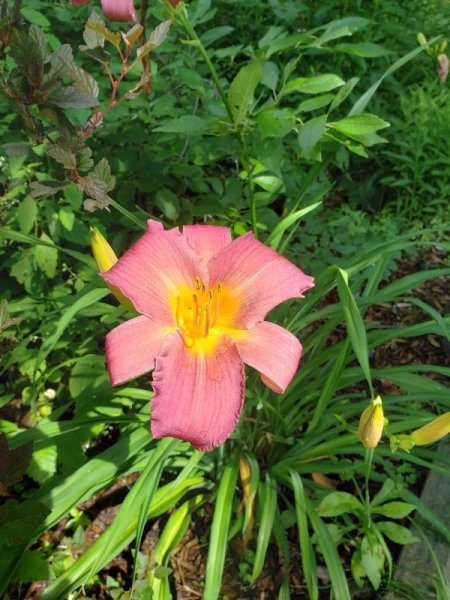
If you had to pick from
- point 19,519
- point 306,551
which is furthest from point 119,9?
point 306,551

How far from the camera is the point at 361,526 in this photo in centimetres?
172

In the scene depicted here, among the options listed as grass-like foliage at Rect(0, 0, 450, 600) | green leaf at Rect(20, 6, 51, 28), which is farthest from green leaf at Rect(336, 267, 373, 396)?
green leaf at Rect(20, 6, 51, 28)

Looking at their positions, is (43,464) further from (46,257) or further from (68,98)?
(68,98)

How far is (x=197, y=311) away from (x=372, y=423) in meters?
0.42

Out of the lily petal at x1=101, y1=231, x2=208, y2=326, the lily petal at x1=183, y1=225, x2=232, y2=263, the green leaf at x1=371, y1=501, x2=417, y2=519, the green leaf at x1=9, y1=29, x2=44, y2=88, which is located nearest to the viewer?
the green leaf at x1=9, y1=29, x2=44, y2=88

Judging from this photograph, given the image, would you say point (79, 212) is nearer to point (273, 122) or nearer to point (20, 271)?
point (20, 271)

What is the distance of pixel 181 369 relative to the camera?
105cm

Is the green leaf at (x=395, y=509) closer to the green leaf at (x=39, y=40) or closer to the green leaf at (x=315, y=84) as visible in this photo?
the green leaf at (x=315, y=84)

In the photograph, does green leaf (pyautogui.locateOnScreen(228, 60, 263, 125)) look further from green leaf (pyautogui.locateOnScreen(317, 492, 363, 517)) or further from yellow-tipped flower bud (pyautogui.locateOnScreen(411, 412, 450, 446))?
green leaf (pyautogui.locateOnScreen(317, 492, 363, 517))

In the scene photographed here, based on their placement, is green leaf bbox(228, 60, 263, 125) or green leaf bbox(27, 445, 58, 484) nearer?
green leaf bbox(228, 60, 263, 125)

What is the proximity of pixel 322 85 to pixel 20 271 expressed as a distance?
1.06 m

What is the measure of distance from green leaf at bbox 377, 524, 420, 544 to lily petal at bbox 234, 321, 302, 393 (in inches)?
30.6

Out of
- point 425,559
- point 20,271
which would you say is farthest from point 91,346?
point 425,559

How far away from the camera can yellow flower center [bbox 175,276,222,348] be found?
1137 mm
